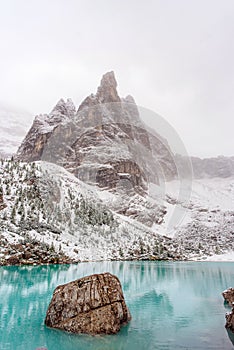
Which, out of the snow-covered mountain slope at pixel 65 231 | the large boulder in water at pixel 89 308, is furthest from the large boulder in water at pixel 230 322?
the snow-covered mountain slope at pixel 65 231

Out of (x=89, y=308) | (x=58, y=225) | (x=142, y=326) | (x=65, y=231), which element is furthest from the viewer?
(x=58, y=225)

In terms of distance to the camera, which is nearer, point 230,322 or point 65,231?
point 230,322

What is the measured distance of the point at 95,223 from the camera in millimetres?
105375

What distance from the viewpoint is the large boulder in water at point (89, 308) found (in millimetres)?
14148

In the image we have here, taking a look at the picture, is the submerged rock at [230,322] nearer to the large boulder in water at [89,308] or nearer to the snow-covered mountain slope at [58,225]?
the large boulder in water at [89,308]

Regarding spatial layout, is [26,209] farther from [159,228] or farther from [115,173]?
[115,173]

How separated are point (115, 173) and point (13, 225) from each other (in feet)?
431

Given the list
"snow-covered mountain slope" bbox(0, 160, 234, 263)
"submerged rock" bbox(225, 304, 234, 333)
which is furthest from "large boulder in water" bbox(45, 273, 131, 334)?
"snow-covered mountain slope" bbox(0, 160, 234, 263)

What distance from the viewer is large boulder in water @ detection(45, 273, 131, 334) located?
46.4ft

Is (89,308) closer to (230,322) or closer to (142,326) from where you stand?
(142,326)

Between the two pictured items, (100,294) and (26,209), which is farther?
(26,209)

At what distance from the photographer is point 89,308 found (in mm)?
14773

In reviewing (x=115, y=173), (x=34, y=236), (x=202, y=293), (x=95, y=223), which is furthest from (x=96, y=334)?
(x=115, y=173)

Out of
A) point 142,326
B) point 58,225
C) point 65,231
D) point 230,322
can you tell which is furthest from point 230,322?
point 58,225
